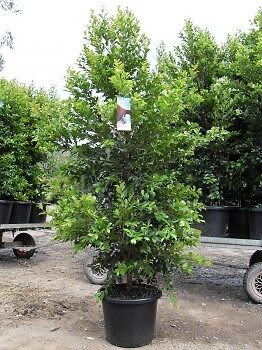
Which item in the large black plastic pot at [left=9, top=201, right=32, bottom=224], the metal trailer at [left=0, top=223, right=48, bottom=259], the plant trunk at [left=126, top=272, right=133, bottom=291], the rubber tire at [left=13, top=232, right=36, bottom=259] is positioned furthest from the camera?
the rubber tire at [left=13, top=232, right=36, bottom=259]

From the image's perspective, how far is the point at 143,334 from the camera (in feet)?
11.9

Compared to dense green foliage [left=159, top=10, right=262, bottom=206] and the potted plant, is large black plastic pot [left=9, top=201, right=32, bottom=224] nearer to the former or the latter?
dense green foliage [left=159, top=10, right=262, bottom=206]

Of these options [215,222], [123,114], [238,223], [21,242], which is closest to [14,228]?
[21,242]

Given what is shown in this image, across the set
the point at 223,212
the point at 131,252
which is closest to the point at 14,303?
the point at 131,252

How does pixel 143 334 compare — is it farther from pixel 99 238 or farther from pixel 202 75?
pixel 202 75

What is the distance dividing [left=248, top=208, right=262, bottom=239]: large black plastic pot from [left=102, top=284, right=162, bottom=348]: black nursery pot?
6.23ft

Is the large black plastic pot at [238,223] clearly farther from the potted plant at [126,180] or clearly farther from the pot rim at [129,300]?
the pot rim at [129,300]

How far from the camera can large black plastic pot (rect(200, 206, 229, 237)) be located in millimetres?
5277

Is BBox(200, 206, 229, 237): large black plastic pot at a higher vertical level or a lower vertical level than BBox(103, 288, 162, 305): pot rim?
higher

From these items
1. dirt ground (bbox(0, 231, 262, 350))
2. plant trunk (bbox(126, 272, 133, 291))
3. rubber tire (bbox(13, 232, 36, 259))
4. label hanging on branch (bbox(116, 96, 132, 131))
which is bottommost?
dirt ground (bbox(0, 231, 262, 350))

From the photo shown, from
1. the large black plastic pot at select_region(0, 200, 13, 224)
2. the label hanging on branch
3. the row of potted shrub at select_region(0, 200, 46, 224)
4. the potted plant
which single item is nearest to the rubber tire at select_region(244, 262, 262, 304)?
the potted plant

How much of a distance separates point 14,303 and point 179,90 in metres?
2.87

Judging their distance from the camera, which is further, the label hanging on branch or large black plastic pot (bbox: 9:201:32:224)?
large black plastic pot (bbox: 9:201:32:224)

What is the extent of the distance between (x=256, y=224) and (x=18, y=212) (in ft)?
12.6
